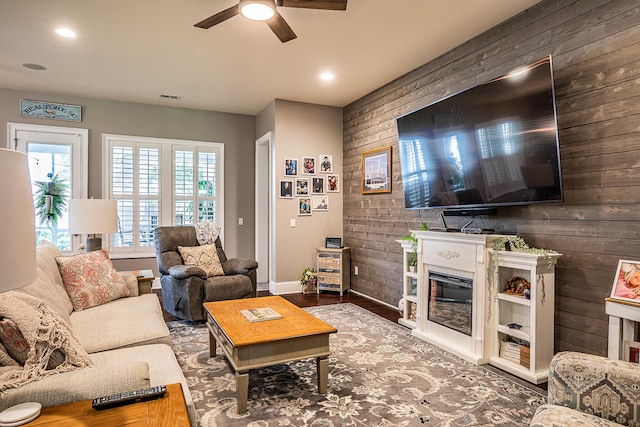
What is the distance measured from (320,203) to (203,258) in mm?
2102

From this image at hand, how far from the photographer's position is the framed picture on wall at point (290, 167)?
5613 mm

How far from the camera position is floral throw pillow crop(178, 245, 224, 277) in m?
4.36

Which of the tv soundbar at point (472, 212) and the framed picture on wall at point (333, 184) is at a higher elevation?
the framed picture on wall at point (333, 184)

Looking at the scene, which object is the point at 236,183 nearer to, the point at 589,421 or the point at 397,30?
the point at 397,30

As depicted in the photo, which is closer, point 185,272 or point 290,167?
point 185,272

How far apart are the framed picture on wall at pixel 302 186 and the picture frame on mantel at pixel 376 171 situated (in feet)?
2.98

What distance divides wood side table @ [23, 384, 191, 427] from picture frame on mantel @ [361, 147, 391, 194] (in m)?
3.95

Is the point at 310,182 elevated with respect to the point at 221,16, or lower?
lower

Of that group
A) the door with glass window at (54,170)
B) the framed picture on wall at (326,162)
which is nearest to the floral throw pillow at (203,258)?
the door with glass window at (54,170)

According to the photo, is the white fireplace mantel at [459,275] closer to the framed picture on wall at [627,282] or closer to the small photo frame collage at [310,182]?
the framed picture on wall at [627,282]

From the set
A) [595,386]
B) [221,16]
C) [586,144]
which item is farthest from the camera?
[221,16]

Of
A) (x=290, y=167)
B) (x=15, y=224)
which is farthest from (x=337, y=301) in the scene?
(x=15, y=224)

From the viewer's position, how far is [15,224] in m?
0.84

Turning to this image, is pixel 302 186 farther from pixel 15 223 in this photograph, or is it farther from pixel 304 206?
pixel 15 223
